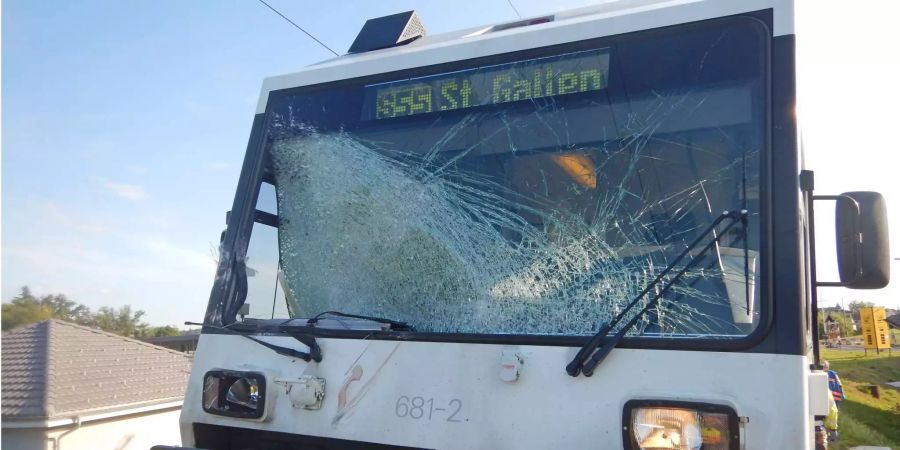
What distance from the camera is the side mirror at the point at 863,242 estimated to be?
2.46m

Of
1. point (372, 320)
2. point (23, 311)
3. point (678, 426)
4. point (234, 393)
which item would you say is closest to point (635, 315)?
point (678, 426)

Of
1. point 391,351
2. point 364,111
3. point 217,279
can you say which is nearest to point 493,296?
point 391,351

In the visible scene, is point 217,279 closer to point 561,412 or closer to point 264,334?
point 264,334

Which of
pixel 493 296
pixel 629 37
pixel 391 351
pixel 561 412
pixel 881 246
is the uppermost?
pixel 629 37

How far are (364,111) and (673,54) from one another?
1.36m

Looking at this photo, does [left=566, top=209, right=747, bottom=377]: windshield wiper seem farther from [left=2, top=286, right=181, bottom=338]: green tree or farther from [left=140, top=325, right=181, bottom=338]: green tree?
[left=140, top=325, right=181, bottom=338]: green tree

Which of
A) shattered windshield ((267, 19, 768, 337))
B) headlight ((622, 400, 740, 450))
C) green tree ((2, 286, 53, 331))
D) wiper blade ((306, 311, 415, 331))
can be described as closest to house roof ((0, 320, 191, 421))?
green tree ((2, 286, 53, 331))

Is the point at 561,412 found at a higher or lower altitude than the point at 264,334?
lower

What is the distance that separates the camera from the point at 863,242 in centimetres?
249

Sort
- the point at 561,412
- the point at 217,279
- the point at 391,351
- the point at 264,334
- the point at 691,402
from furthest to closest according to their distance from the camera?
the point at 217,279 → the point at 264,334 → the point at 391,351 → the point at 561,412 → the point at 691,402

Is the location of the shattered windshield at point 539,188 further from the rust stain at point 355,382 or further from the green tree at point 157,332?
the green tree at point 157,332

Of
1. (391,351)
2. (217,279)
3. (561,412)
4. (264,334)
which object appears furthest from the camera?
(217,279)

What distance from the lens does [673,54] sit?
2.74 meters

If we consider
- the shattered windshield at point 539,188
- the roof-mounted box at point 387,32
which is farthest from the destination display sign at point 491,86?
the roof-mounted box at point 387,32
